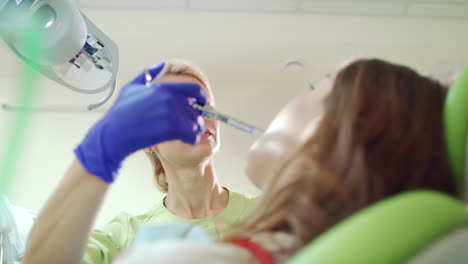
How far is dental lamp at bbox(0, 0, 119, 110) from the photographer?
1.11 metres

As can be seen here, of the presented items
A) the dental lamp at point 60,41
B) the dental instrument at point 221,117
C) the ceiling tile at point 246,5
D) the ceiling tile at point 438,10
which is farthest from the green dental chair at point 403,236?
the ceiling tile at point 438,10

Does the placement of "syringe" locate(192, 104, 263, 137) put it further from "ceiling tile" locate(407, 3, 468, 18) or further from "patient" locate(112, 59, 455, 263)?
"ceiling tile" locate(407, 3, 468, 18)

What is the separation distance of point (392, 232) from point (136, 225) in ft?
3.48

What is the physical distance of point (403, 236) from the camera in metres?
0.47

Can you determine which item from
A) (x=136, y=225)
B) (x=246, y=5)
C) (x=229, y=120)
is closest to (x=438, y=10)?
(x=246, y=5)

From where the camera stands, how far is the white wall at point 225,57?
2.07 meters

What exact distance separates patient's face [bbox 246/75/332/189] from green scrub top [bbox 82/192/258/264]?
45 cm

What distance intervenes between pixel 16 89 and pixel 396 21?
85.1 inches

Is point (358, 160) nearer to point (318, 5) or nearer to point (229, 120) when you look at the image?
point (229, 120)

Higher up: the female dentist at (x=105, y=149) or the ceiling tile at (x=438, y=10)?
the ceiling tile at (x=438, y=10)

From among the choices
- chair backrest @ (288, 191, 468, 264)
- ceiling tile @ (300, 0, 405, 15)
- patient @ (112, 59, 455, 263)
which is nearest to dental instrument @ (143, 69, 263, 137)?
patient @ (112, 59, 455, 263)

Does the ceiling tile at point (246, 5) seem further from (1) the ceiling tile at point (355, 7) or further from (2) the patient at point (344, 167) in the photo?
(2) the patient at point (344, 167)

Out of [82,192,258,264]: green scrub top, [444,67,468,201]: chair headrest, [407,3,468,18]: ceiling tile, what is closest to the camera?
[444,67,468,201]: chair headrest

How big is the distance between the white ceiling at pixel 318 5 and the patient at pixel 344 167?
1.34 m
